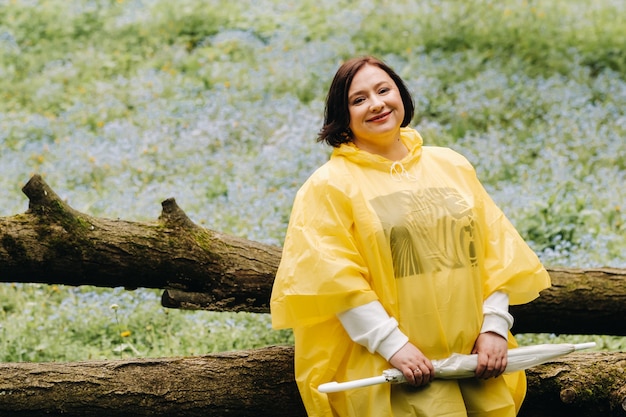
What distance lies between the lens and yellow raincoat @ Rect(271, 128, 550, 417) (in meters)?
2.78

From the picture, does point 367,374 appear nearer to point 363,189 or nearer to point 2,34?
point 363,189

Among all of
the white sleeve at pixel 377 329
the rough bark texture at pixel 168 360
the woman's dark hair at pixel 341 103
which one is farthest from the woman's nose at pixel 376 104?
the rough bark texture at pixel 168 360

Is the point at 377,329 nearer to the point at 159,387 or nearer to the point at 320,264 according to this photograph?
the point at 320,264

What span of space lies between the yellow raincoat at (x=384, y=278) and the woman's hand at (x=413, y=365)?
7 cm

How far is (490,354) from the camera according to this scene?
2.83 meters

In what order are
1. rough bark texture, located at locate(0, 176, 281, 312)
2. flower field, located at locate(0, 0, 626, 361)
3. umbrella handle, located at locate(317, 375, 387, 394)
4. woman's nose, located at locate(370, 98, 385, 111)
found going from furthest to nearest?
flower field, located at locate(0, 0, 626, 361)
rough bark texture, located at locate(0, 176, 281, 312)
woman's nose, located at locate(370, 98, 385, 111)
umbrella handle, located at locate(317, 375, 387, 394)

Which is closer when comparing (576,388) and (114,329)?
(576,388)

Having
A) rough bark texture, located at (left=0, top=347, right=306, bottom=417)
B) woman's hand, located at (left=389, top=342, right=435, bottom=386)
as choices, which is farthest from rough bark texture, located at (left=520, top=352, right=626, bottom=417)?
rough bark texture, located at (left=0, top=347, right=306, bottom=417)

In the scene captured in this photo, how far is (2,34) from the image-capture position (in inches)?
368

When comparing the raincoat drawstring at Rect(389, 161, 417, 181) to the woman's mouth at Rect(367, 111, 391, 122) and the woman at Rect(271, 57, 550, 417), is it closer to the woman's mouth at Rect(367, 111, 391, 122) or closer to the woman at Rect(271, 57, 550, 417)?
the woman at Rect(271, 57, 550, 417)

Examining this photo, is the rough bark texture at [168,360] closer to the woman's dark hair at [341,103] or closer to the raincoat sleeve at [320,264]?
the raincoat sleeve at [320,264]

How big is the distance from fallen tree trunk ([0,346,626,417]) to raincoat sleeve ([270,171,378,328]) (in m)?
0.59

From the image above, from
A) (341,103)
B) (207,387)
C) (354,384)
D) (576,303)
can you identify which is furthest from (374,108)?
(576,303)

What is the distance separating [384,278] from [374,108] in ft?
2.03
